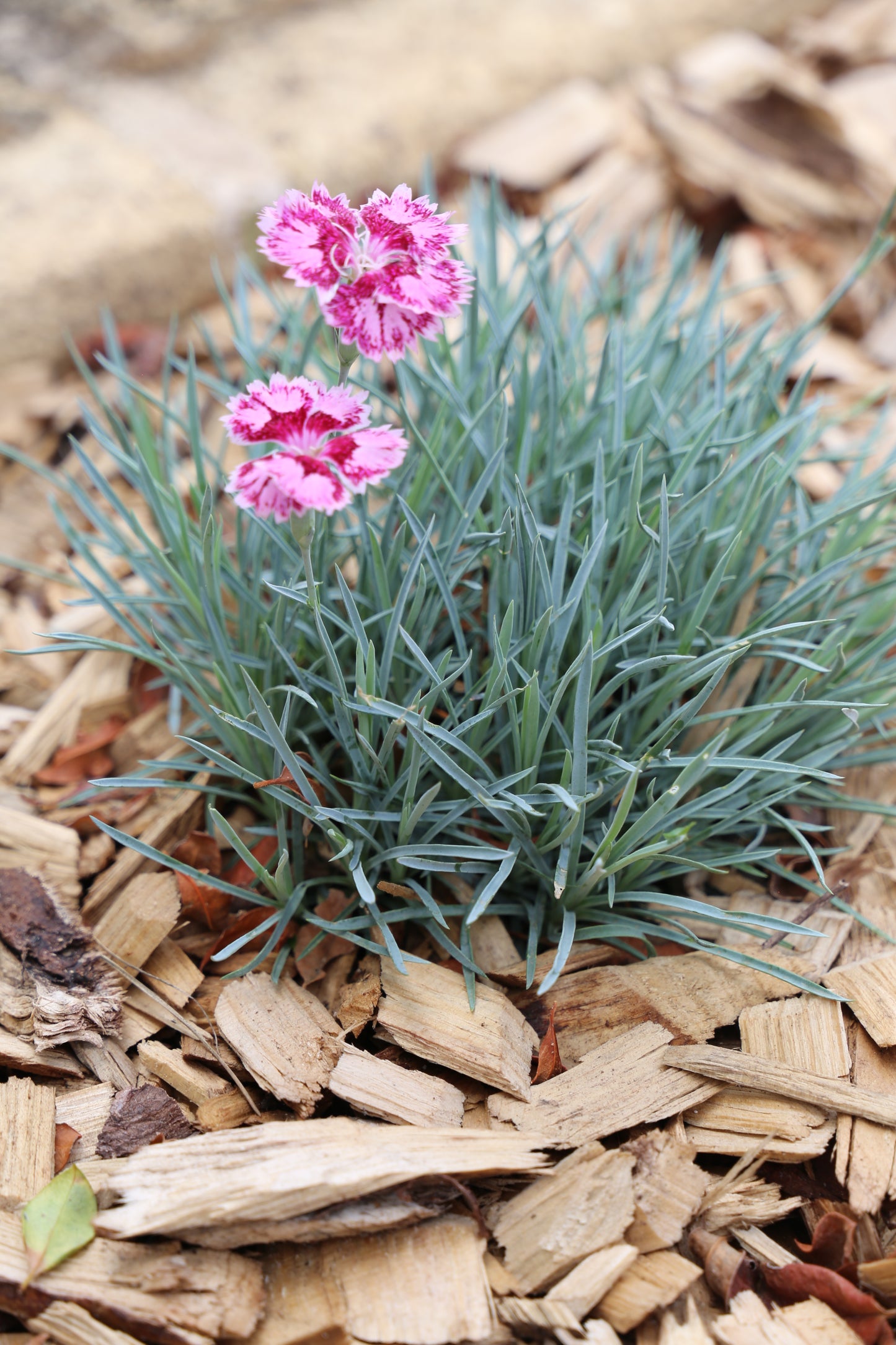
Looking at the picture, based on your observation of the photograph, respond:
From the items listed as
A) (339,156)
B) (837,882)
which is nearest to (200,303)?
(339,156)

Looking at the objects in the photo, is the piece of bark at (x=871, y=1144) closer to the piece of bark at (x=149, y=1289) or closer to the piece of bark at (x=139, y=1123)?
the piece of bark at (x=149, y=1289)

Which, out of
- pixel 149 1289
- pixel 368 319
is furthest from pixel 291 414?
pixel 149 1289

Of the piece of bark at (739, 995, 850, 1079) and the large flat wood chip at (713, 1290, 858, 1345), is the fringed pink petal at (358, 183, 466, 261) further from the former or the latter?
the large flat wood chip at (713, 1290, 858, 1345)

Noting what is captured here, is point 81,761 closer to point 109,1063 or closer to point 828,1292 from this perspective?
point 109,1063

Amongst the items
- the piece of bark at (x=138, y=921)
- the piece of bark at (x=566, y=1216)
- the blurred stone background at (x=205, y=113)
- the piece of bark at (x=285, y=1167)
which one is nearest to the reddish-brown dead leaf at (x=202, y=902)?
the piece of bark at (x=138, y=921)

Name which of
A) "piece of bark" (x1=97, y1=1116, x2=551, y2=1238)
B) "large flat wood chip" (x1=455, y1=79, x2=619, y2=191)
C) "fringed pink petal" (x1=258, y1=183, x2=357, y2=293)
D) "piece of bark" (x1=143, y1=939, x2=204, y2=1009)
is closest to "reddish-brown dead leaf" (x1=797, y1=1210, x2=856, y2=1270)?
"piece of bark" (x1=97, y1=1116, x2=551, y2=1238)

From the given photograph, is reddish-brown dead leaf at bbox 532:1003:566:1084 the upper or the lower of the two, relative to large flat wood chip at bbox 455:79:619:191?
lower

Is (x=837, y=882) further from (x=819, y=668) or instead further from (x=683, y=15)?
(x=683, y=15)

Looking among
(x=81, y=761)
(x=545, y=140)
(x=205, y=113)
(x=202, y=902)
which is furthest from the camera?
(x=545, y=140)
